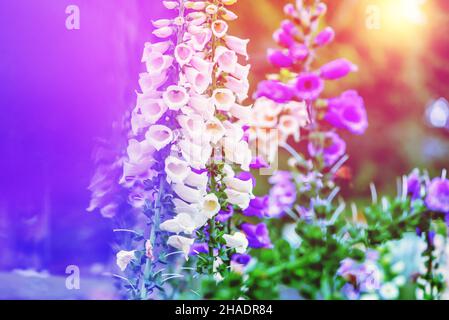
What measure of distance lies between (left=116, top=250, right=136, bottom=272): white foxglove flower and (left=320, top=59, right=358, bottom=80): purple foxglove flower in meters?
0.69

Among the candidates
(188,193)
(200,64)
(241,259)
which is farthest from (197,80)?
(241,259)

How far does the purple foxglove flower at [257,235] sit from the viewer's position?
1966mm

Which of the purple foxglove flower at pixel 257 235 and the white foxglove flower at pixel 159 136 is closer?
the white foxglove flower at pixel 159 136

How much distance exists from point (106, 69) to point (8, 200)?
1.49 ft

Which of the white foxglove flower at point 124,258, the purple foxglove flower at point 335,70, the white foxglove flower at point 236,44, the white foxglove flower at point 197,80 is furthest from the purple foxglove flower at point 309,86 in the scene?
the white foxglove flower at point 124,258

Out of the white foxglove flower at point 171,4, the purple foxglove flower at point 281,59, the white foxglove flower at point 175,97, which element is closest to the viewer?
the white foxglove flower at point 175,97

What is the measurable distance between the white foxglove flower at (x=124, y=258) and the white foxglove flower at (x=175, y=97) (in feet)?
1.33

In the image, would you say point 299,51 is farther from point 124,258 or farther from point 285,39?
point 124,258

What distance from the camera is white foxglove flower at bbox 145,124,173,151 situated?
1798 mm

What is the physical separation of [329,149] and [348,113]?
0.12 metres

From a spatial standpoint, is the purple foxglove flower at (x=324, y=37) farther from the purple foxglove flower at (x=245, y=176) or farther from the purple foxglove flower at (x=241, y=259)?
the purple foxglove flower at (x=241, y=259)

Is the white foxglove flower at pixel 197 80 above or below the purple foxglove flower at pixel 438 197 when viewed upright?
above

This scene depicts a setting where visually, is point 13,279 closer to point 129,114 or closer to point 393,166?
point 129,114

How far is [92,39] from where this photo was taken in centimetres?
206
